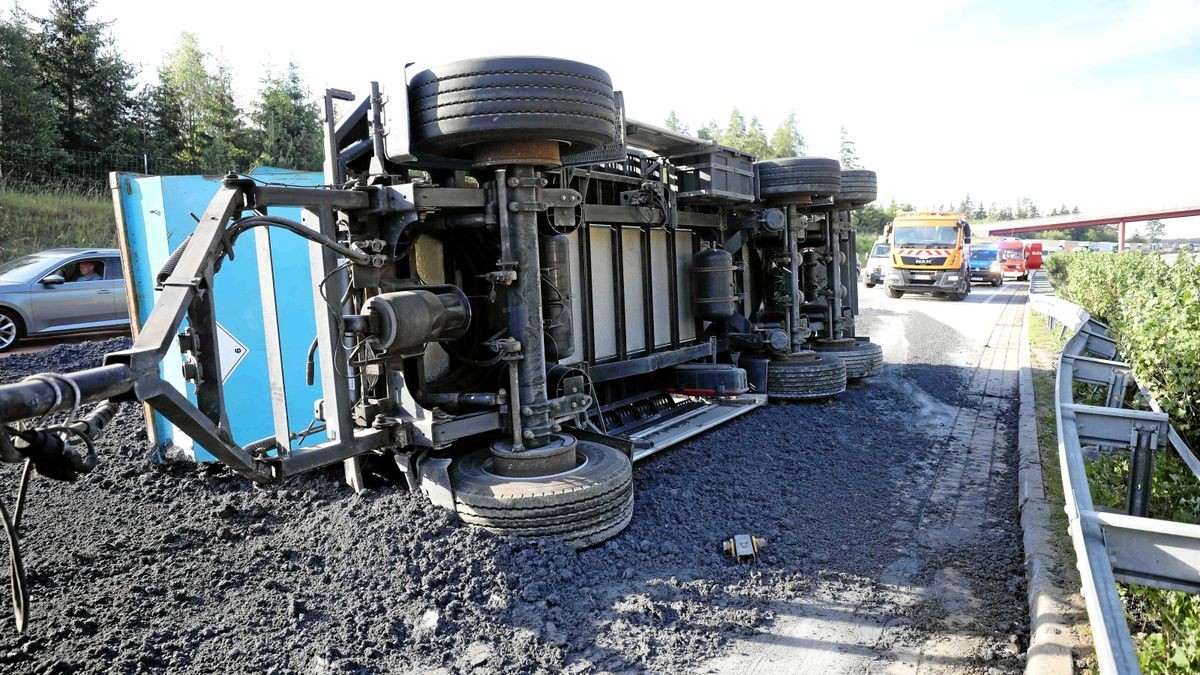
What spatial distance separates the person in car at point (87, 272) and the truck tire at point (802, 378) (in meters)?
10.1

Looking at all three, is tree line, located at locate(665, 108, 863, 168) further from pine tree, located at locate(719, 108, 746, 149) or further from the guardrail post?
the guardrail post

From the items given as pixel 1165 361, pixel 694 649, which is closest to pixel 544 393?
pixel 694 649

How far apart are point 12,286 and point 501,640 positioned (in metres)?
11.1

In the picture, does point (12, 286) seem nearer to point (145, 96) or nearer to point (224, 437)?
point (224, 437)

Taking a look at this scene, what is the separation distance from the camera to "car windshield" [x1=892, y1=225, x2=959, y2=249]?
79.9 ft

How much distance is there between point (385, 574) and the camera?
404 cm

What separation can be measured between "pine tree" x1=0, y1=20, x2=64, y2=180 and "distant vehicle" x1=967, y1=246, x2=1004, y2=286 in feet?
105

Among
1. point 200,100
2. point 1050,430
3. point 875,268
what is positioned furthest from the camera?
point 200,100

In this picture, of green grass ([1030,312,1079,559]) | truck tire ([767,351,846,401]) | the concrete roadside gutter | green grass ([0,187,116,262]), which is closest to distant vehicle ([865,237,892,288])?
green grass ([1030,312,1079,559])

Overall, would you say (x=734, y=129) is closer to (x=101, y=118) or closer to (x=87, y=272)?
(x=101, y=118)

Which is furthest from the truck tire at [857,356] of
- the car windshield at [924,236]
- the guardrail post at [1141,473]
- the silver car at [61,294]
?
the car windshield at [924,236]

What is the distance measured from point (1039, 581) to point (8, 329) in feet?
41.8

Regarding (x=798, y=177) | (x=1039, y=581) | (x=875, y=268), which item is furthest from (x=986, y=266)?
(x=1039, y=581)

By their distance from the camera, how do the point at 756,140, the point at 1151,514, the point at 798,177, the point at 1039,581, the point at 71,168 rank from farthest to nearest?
1. the point at 756,140
2. the point at 71,168
3. the point at 798,177
4. the point at 1151,514
5. the point at 1039,581
